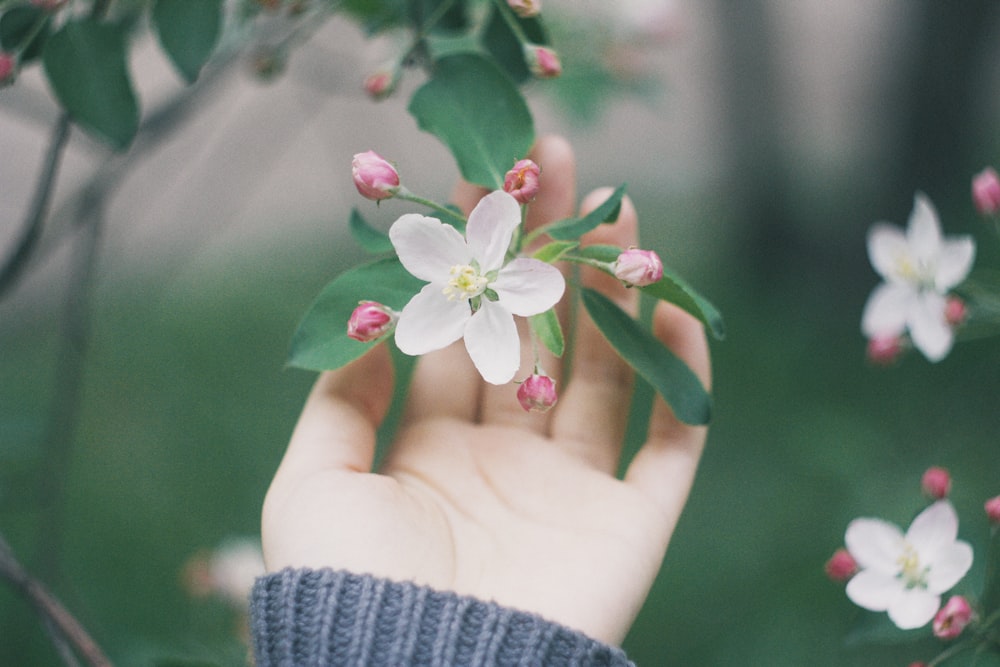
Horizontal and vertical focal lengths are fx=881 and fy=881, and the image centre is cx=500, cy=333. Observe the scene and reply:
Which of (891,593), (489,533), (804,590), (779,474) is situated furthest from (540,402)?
(779,474)

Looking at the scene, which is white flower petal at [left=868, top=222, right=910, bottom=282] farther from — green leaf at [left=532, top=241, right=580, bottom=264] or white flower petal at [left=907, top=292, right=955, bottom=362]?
green leaf at [left=532, top=241, right=580, bottom=264]

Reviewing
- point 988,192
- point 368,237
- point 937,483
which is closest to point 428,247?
point 368,237

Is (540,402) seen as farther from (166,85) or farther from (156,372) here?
(166,85)

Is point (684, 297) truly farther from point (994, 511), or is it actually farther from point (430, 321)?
point (994, 511)

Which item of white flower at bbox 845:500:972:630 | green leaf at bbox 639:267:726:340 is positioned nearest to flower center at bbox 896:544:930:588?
white flower at bbox 845:500:972:630

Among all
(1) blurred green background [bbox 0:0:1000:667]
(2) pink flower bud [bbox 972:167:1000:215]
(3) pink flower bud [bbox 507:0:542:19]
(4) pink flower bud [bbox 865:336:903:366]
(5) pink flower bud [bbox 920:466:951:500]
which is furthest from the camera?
(1) blurred green background [bbox 0:0:1000:667]

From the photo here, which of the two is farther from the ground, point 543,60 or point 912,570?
point 543,60

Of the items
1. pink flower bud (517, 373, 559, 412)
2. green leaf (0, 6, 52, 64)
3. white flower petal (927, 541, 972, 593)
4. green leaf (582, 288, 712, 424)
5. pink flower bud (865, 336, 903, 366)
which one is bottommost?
pink flower bud (865, 336, 903, 366)
